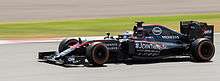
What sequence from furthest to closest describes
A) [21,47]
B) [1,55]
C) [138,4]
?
1. [138,4]
2. [21,47]
3. [1,55]

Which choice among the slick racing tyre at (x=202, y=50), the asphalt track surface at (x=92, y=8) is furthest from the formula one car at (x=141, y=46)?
the asphalt track surface at (x=92, y=8)

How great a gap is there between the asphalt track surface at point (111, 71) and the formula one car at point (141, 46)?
271 millimetres

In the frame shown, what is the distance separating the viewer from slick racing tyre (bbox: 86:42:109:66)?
49.6ft

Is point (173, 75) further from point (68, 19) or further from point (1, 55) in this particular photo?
point (68, 19)

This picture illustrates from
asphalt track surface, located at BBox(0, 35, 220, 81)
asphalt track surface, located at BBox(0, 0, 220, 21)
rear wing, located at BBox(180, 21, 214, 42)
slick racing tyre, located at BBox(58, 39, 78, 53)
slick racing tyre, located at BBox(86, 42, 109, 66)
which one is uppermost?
asphalt track surface, located at BBox(0, 0, 220, 21)

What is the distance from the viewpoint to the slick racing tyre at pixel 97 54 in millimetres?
15109

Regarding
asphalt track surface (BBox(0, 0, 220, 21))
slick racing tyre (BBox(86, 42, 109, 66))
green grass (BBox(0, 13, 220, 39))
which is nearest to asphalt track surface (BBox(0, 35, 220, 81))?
slick racing tyre (BBox(86, 42, 109, 66))

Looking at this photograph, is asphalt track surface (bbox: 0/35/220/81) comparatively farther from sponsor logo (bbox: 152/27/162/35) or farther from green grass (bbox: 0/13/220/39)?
green grass (bbox: 0/13/220/39)

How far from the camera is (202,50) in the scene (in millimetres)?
16562

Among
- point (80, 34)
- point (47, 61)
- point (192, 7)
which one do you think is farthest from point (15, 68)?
point (192, 7)

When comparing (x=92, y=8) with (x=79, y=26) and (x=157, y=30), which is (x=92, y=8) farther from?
(x=157, y=30)

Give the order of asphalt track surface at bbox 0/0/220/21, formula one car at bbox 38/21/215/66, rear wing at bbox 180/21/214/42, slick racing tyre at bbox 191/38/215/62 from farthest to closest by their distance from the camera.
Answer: asphalt track surface at bbox 0/0/220/21
rear wing at bbox 180/21/214/42
slick racing tyre at bbox 191/38/215/62
formula one car at bbox 38/21/215/66

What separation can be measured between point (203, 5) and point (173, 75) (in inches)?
1491

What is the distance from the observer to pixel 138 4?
52.7 metres
